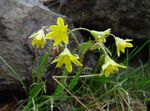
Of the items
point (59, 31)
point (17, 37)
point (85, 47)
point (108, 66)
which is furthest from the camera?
point (17, 37)

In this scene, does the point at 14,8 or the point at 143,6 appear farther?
the point at 143,6

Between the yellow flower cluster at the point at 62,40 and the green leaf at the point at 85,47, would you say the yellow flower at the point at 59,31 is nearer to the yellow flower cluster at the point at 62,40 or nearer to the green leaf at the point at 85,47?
the yellow flower cluster at the point at 62,40

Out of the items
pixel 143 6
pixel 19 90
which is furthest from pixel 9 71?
pixel 143 6

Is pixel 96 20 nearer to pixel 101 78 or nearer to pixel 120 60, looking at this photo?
pixel 120 60

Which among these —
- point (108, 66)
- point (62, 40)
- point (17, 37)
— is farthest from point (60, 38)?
point (17, 37)

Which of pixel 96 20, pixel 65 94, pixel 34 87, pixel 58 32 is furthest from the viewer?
pixel 96 20

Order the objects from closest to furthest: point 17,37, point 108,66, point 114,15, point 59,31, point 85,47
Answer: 1. point 59,31
2. point 108,66
3. point 85,47
4. point 17,37
5. point 114,15

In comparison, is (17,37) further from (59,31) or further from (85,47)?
(59,31)
